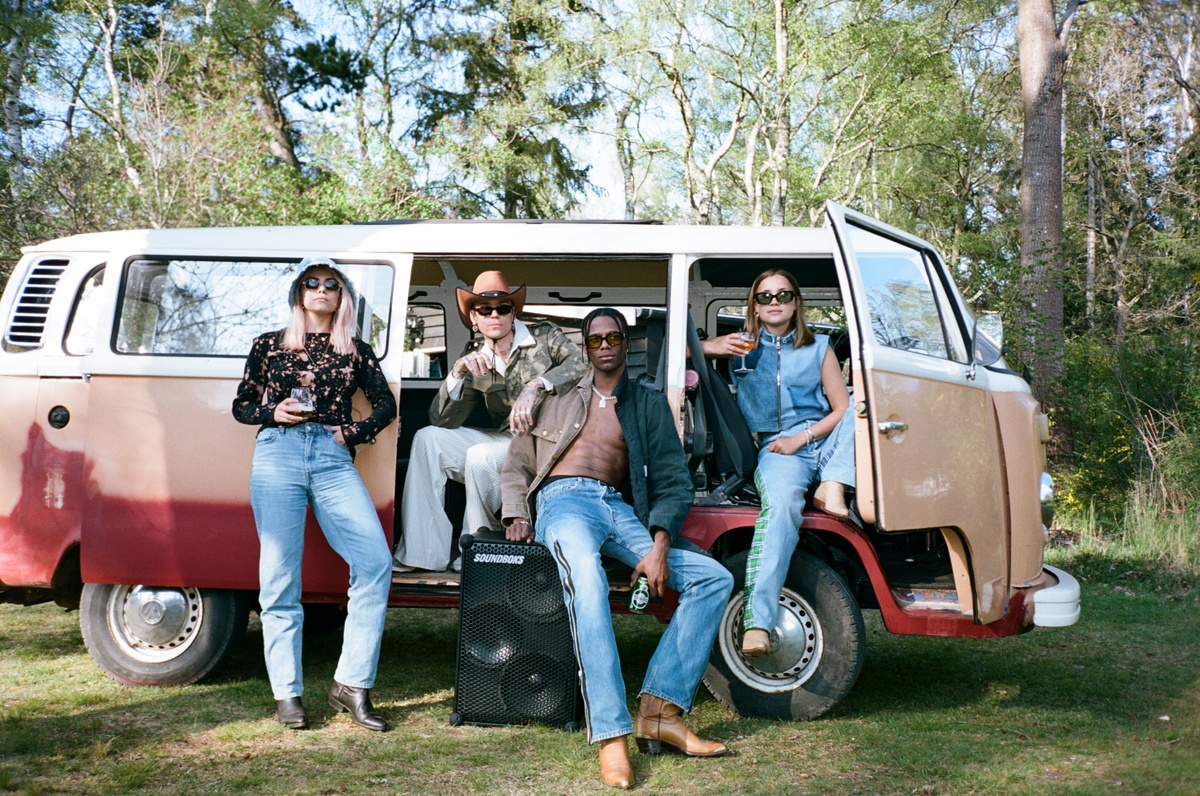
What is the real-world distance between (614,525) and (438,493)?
1066 millimetres

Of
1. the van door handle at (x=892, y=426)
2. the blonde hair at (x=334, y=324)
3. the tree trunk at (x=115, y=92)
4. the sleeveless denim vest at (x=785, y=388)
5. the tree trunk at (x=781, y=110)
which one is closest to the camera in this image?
the van door handle at (x=892, y=426)

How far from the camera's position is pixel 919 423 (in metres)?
4.80

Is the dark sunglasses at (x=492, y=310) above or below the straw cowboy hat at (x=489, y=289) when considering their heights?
below

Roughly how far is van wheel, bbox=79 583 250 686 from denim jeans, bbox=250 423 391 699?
2.13ft

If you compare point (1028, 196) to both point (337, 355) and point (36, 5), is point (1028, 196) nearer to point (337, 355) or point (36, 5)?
point (337, 355)

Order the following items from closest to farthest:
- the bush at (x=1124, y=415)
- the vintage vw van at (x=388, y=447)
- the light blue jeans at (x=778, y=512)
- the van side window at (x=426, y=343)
A: the light blue jeans at (x=778, y=512), the vintage vw van at (x=388, y=447), the van side window at (x=426, y=343), the bush at (x=1124, y=415)

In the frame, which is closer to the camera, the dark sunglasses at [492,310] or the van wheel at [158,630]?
the van wheel at [158,630]

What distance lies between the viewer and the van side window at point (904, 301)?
16.1 feet

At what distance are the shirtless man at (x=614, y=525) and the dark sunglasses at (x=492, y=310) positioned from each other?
26.1 inches

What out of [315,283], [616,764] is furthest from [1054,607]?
[315,283]

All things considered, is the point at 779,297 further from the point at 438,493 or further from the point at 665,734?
the point at 665,734

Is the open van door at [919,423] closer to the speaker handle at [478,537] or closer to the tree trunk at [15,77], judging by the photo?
the speaker handle at [478,537]

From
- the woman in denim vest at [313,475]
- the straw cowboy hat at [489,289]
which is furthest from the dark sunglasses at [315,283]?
the straw cowboy hat at [489,289]

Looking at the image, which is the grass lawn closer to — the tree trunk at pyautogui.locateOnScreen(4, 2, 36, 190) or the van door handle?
the van door handle
